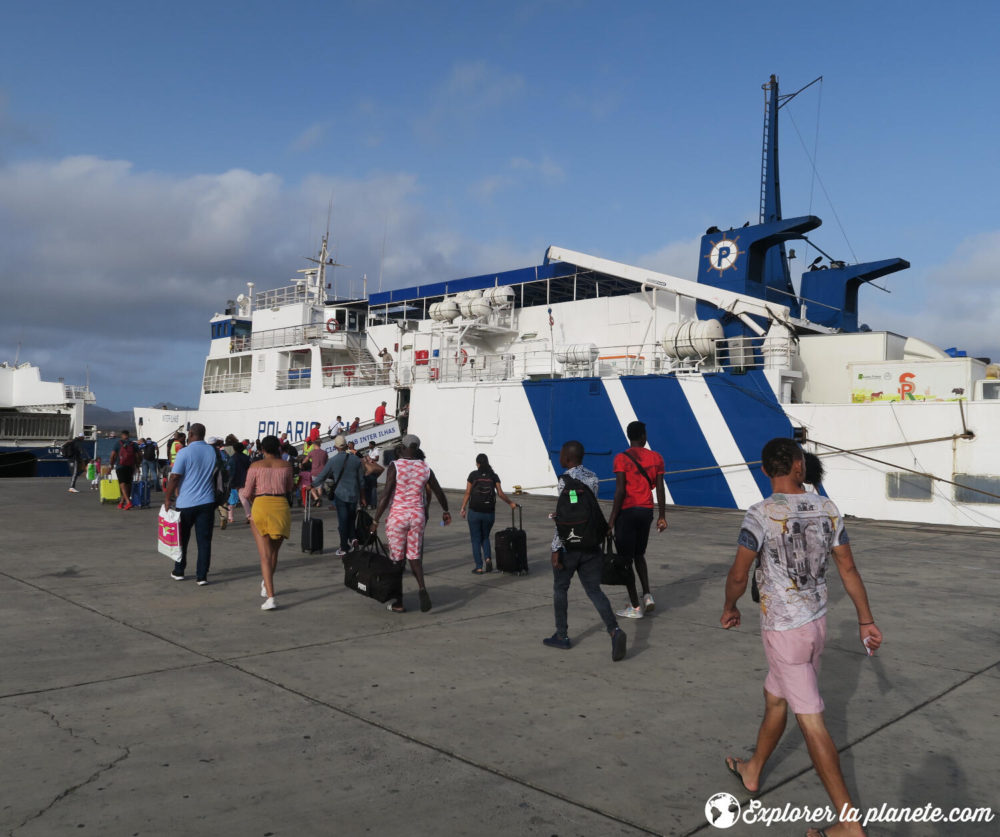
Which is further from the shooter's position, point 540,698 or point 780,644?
point 540,698

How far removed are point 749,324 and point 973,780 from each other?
14950 millimetres

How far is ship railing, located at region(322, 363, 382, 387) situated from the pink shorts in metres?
20.3

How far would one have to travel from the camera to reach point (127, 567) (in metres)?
8.77

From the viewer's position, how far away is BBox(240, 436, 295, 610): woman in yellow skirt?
6961mm

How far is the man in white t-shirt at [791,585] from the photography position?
323cm

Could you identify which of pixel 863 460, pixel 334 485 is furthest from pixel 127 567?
pixel 863 460

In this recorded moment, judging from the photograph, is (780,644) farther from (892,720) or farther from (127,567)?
(127,567)

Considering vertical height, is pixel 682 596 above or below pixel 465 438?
below

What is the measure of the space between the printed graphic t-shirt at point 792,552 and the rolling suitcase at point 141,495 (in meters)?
14.6

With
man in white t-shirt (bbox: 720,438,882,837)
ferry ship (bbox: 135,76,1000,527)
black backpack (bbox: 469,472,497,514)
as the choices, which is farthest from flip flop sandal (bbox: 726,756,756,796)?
ferry ship (bbox: 135,76,1000,527)

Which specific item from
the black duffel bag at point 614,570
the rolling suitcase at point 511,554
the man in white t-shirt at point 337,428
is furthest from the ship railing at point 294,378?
the black duffel bag at point 614,570

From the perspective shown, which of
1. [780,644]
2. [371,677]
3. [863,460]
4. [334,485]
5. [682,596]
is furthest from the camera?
[863,460]

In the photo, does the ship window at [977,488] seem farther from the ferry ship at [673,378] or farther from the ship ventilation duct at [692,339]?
the ship ventilation duct at [692,339]

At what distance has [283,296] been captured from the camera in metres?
29.3
